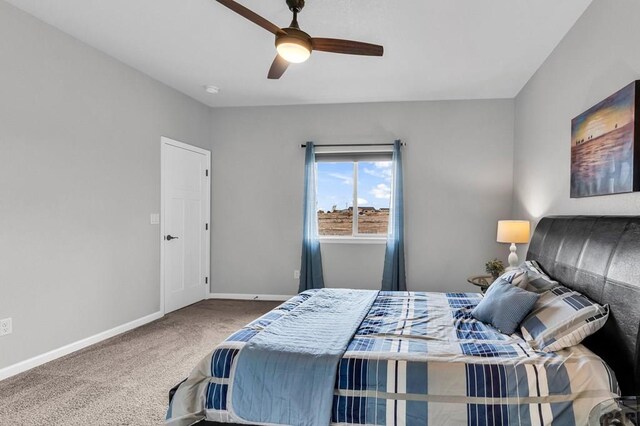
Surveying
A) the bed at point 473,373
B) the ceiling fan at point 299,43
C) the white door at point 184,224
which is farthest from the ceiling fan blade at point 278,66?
the white door at point 184,224

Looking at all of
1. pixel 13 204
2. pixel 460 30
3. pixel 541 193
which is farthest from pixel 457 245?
pixel 13 204

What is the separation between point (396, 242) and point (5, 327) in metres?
3.79

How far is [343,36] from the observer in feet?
9.85

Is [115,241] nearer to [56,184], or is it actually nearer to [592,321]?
[56,184]

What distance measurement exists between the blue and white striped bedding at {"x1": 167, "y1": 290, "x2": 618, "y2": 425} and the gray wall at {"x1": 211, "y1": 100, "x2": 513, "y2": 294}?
9.51 feet

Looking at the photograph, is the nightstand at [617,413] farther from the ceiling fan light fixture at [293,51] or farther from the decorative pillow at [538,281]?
the ceiling fan light fixture at [293,51]

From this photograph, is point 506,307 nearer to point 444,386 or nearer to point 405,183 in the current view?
point 444,386

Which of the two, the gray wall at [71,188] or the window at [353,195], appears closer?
the gray wall at [71,188]

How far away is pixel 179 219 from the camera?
175 inches

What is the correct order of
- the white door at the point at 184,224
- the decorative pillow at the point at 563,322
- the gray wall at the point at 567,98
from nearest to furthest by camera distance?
the decorative pillow at the point at 563,322
the gray wall at the point at 567,98
the white door at the point at 184,224

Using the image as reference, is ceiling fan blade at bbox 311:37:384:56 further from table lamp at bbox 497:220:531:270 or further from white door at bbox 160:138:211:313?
white door at bbox 160:138:211:313

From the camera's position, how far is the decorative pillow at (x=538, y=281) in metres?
2.24

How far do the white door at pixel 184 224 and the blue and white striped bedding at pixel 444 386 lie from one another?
2789 millimetres

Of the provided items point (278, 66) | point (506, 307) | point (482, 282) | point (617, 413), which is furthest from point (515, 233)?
point (278, 66)
